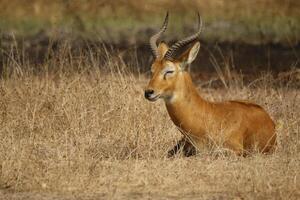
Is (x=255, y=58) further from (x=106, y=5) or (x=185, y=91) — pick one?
(x=185, y=91)

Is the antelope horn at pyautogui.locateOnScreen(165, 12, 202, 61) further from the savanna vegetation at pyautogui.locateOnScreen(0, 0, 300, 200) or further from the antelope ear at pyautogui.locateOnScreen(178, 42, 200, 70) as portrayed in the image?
the savanna vegetation at pyautogui.locateOnScreen(0, 0, 300, 200)

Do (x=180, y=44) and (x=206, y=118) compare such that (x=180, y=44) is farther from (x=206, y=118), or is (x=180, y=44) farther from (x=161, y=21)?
(x=161, y=21)

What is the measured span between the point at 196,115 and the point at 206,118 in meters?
0.11

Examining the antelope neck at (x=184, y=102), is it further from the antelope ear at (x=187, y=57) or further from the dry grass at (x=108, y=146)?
the dry grass at (x=108, y=146)

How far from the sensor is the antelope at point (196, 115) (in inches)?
426

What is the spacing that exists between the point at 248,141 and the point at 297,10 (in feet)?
32.2

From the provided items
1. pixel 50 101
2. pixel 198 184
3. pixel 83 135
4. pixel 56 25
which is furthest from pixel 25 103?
pixel 56 25

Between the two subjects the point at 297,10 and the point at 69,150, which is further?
the point at 297,10

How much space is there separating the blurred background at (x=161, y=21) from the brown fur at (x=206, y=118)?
27.9 ft

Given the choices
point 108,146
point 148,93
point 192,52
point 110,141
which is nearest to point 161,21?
point 192,52

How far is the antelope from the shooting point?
35.5ft

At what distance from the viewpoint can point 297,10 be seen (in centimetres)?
2048

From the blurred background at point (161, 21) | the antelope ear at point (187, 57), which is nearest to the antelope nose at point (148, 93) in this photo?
the antelope ear at point (187, 57)

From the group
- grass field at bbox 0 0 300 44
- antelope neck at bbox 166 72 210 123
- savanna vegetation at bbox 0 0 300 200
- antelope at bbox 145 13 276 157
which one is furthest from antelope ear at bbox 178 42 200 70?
grass field at bbox 0 0 300 44
